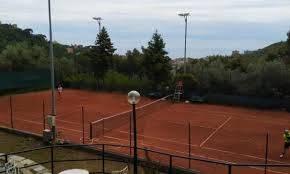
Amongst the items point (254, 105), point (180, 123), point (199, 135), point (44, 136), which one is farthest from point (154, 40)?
point (44, 136)

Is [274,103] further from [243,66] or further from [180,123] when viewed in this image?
[180,123]

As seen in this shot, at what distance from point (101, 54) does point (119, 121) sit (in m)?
22.0

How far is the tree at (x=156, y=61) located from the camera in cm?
4729

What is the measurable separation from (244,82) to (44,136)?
2423 cm

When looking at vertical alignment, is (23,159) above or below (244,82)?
below

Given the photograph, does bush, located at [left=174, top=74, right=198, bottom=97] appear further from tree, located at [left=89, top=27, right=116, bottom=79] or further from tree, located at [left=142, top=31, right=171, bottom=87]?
tree, located at [left=89, top=27, right=116, bottom=79]

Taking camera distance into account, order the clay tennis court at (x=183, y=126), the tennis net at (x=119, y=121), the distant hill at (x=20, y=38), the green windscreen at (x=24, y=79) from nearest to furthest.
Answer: the clay tennis court at (x=183, y=126) < the tennis net at (x=119, y=121) < the green windscreen at (x=24, y=79) < the distant hill at (x=20, y=38)

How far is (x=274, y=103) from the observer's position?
4028cm

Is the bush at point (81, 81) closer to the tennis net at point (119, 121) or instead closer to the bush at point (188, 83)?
the bush at point (188, 83)

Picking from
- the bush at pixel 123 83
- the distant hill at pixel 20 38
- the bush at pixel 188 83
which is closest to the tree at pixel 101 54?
the bush at pixel 123 83

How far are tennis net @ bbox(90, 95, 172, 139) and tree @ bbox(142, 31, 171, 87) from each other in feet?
16.7

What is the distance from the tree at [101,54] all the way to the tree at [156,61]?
7.01 m

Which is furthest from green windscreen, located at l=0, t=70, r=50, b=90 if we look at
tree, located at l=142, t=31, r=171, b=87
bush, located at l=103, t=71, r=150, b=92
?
tree, located at l=142, t=31, r=171, b=87

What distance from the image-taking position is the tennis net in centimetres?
2850
